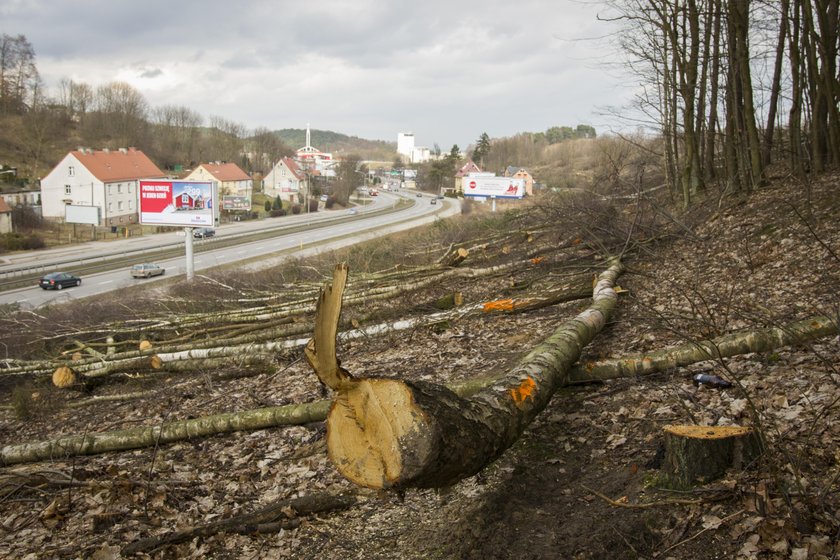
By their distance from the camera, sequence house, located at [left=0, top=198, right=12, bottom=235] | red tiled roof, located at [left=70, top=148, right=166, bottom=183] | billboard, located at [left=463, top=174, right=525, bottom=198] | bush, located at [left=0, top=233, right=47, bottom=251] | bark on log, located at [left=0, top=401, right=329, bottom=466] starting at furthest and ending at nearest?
billboard, located at [left=463, top=174, right=525, bottom=198] < red tiled roof, located at [left=70, top=148, right=166, bottom=183] < house, located at [left=0, top=198, right=12, bottom=235] < bush, located at [left=0, top=233, right=47, bottom=251] < bark on log, located at [left=0, top=401, right=329, bottom=466]

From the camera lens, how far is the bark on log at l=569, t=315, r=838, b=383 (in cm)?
533

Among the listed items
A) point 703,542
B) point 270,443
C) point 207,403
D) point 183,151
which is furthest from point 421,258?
point 183,151

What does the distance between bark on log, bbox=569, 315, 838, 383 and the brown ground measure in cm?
13

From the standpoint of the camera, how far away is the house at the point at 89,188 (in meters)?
50.3

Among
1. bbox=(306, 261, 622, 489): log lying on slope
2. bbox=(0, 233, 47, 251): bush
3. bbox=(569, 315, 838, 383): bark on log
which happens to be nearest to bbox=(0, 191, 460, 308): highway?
bbox=(0, 233, 47, 251): bush

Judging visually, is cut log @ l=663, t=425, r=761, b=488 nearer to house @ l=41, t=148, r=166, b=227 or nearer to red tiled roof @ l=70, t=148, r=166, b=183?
house @ l=41, t=148, r=166, b=227

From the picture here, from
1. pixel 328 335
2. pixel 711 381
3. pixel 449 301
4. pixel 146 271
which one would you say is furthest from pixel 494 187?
pixel 328 335

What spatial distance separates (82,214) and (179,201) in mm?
18419

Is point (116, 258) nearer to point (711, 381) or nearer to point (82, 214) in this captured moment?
point (82, 214)

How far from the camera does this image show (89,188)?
5028 centimetres

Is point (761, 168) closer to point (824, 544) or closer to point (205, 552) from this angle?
point (824, 544)

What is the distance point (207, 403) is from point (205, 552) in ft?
13.9

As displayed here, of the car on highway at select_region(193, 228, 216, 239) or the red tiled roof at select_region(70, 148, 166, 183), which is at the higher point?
the red tiled roof at select_region(70, 148, 166, 183)

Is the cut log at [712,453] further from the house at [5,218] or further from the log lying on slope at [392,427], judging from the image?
the house at [5,218]
